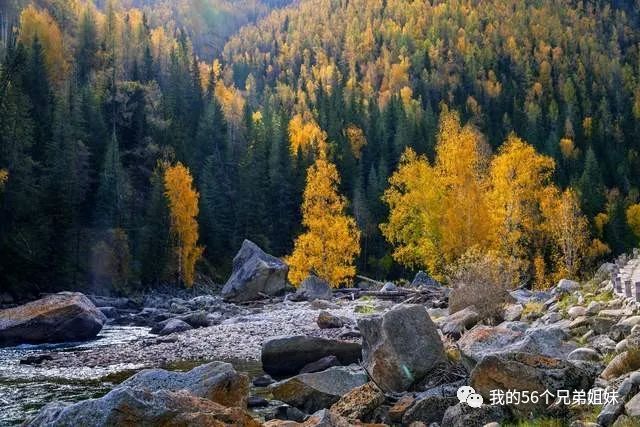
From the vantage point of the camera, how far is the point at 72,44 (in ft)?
273

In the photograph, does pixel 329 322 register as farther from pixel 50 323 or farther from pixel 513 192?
pixel 513 192

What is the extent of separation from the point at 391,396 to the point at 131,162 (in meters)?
57.2

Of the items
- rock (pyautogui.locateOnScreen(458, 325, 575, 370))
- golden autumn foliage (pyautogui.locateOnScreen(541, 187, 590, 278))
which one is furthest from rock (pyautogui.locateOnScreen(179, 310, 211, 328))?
golden autumn foliage (pyautogui.locateOnScreen(541, 187, 590, 278))

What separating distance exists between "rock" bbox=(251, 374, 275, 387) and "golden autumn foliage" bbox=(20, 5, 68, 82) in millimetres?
62942

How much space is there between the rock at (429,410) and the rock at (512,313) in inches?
346

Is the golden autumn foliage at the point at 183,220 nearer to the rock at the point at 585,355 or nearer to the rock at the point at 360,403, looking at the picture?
the rock at the point at 360,403

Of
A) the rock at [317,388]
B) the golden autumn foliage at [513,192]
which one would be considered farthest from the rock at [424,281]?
the rock at [317,388]

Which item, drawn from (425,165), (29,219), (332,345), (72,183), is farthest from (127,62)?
(332,345)

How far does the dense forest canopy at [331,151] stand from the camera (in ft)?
127

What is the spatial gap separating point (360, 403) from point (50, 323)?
59.7 feet

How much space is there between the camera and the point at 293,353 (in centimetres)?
1550

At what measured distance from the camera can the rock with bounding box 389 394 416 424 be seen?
33.0 feet

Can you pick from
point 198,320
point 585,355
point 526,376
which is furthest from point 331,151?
point 526,376

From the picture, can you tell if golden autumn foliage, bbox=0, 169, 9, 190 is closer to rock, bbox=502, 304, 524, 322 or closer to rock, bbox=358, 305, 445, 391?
rock, bbox=502, 304, 524, 322
